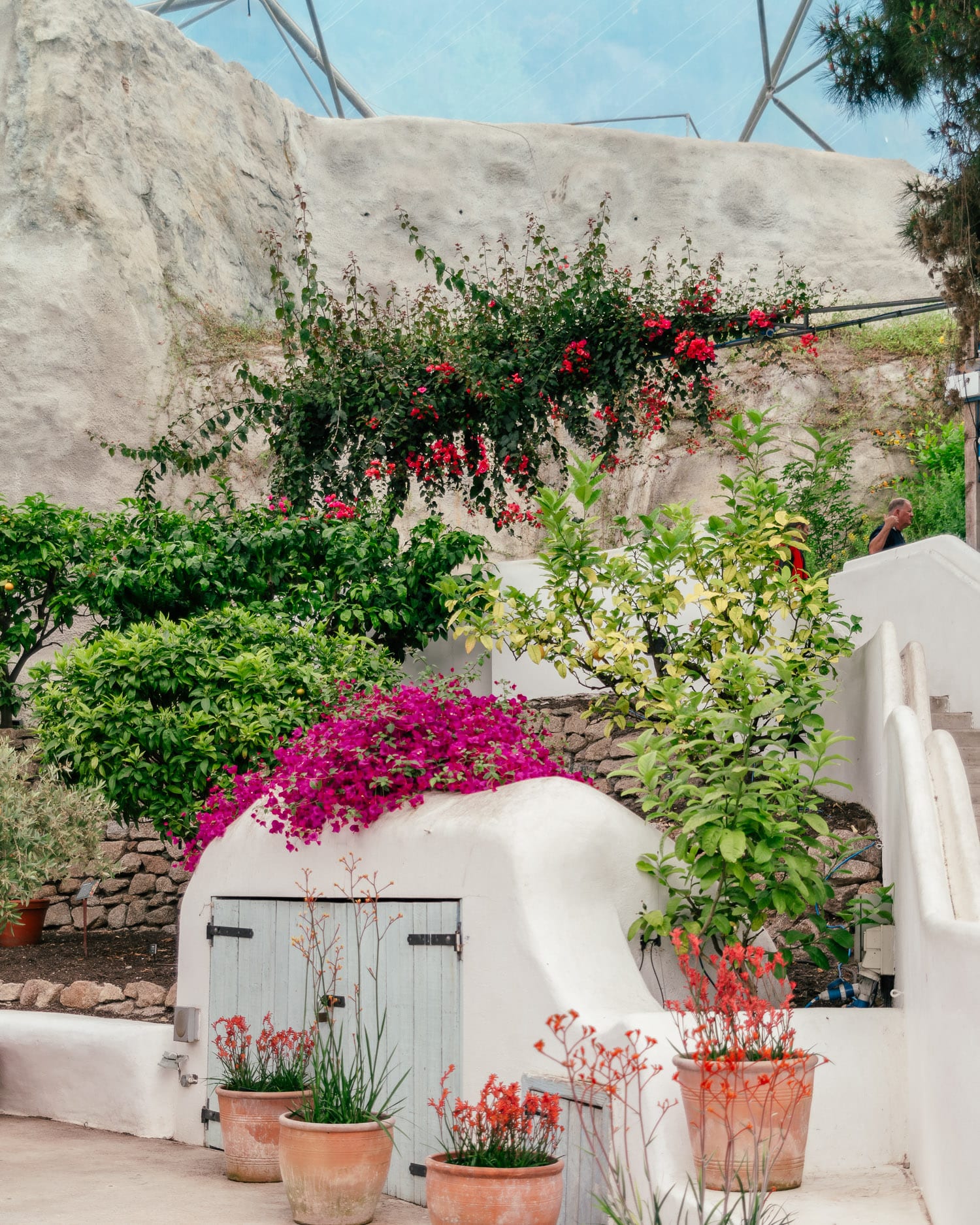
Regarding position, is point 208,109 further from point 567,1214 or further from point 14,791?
point 567,1214

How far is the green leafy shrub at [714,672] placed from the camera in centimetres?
569

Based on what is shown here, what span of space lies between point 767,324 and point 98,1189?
8.83 m

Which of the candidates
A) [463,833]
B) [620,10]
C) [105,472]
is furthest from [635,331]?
[620,10]

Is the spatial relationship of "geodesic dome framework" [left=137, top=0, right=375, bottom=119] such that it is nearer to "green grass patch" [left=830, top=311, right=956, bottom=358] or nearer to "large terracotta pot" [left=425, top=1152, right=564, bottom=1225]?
"green grass patch" [left=830, top=311, right=956, bottom=358]

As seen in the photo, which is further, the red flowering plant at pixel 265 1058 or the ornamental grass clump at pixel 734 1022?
the red flowering plant at pixel 265 1058

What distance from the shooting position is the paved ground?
568 centimetres

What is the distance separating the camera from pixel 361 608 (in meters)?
11.0

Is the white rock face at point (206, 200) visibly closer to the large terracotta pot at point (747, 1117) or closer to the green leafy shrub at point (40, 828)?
the green leafy shrub at point (40, 828)

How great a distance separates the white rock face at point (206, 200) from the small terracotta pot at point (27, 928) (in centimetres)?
968

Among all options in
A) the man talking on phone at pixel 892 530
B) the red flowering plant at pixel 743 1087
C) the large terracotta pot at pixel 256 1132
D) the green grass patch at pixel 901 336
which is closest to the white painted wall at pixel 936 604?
the man talking on phone at pixel 892 530

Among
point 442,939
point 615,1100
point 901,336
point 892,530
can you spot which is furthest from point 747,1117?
point 901,336

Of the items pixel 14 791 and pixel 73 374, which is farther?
pixel 73 374

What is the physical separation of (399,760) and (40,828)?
3.67 metres

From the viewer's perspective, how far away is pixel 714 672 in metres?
6.80
